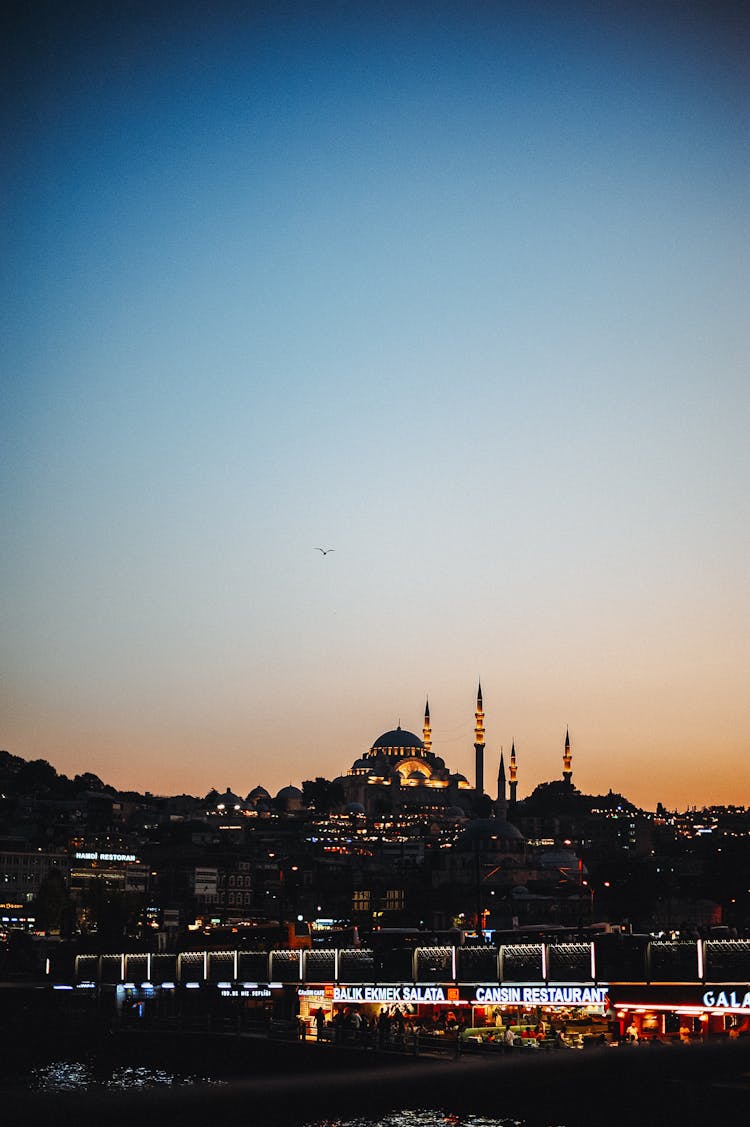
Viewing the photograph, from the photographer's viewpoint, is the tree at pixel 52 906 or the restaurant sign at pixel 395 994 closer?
the restaurant sign at pixel 395 994

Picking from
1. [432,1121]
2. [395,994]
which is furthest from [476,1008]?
[432,1121]

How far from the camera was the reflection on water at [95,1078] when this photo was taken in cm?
4356

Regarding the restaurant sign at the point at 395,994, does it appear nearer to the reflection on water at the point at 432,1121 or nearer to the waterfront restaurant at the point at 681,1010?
the waterfront restaurant at the point at 681,1010

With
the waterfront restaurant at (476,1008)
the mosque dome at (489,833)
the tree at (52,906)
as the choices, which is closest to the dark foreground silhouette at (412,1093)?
the waterfront restaurant at (476,1008)

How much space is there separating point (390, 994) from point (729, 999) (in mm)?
12018

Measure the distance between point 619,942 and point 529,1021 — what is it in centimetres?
600

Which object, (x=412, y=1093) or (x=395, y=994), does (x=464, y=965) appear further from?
(x=412, y=1093)

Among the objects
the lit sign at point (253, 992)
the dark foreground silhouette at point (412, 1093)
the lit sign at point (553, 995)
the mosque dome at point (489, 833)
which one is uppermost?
the mosque dome at point (489, 833)

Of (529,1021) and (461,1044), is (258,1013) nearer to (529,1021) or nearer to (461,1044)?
(529,1021)

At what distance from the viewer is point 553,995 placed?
3684 centimetres

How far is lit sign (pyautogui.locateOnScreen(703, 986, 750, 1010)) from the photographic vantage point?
33125mm

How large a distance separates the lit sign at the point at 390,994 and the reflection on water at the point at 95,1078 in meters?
4.78

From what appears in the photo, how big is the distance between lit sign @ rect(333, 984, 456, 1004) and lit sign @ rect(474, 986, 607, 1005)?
2.59 meters

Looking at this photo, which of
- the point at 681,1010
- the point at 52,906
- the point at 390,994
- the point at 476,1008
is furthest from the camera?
the point at 52,906
